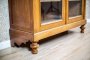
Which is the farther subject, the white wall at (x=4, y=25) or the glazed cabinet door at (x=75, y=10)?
the glazed cabinet door at (x=75, y=10)

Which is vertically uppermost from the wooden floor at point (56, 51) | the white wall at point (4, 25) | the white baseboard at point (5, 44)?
the white wall at point (4, 25)

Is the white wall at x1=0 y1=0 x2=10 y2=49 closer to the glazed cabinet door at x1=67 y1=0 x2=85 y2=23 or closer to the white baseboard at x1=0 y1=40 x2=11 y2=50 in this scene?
the white baseboard at x1=0 y1=40 x2=11 y2=50

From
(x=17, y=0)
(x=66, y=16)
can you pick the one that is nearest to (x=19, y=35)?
(x=17, y=0)

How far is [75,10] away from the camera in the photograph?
2.07m

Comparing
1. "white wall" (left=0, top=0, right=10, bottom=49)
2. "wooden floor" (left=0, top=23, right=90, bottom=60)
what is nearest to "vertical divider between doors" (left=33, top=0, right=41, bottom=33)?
"wooden floor" (left=0, top=23, right=90, bottom=60)

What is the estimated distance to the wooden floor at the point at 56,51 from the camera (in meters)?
1.38

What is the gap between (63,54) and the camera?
145 cm

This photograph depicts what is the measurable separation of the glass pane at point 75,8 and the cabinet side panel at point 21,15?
2.28 feet

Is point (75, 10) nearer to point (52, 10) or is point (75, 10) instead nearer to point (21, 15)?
point (52, 10)

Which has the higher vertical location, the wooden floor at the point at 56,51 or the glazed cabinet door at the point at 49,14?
the glazed cabinet door at the point at 49,14

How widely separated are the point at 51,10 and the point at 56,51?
1.54ft

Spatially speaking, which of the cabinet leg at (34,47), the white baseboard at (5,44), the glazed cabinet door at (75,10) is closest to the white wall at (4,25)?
the white baseboard at (5,44)

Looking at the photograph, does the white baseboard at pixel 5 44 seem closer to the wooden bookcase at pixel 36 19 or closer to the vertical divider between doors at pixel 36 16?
the wooden bookcase at pixel 36 19

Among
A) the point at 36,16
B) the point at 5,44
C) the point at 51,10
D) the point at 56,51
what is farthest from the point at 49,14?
the point at 5,44
